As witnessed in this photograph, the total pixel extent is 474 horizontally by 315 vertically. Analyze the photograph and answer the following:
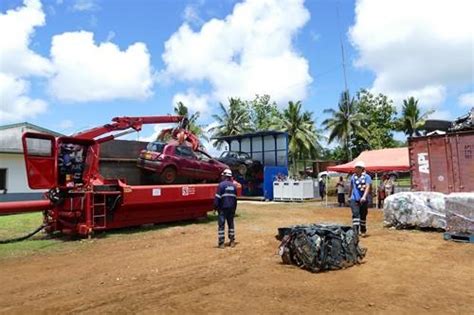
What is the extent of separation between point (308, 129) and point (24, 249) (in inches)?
1673

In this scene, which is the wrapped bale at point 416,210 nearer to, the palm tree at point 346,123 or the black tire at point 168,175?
the black tire at point 168,175

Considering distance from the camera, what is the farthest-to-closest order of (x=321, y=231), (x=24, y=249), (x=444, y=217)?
1. (x=444, y=217)
2. (x=24, y=249)
3. (x=321, y=231)

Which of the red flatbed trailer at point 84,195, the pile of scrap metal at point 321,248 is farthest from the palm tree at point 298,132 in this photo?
the pile of scrap metal at point 321,248

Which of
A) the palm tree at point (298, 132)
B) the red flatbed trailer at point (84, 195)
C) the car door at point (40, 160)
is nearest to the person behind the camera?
the car door at point (40, 160)

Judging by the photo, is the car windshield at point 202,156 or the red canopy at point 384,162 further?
the red canopy at point 384,162

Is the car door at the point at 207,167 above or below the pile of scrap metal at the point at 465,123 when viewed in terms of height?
below

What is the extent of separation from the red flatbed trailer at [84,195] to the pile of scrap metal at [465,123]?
7.93 m

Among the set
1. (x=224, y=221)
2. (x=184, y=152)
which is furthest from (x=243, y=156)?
(x=224, y=221)

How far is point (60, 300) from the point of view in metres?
5.88

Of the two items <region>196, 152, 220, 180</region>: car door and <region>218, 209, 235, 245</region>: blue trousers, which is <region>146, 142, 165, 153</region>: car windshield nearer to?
<region>196, 152, 220, 180</region>: car door

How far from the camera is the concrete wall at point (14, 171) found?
22281 millimetres

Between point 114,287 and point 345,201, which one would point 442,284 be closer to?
point 114,287

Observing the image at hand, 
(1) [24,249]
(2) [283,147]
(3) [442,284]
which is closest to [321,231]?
(3) [442,284]

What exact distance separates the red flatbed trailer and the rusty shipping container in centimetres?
679
